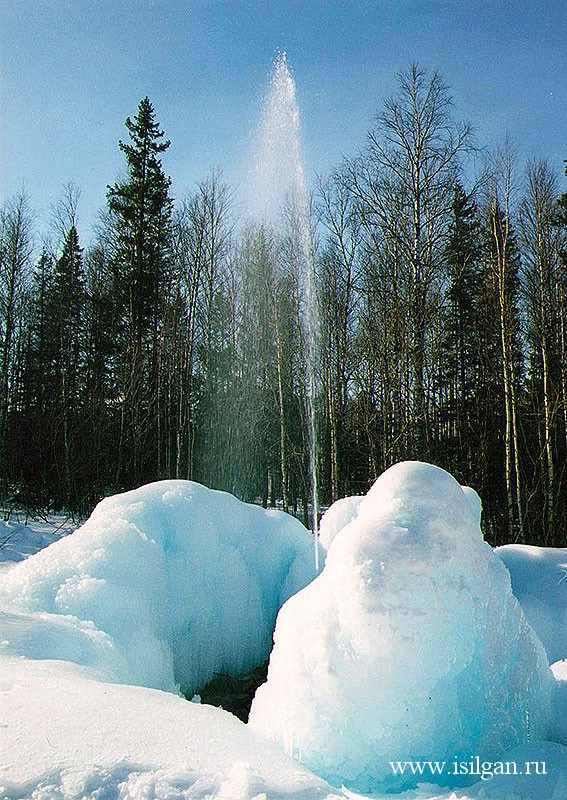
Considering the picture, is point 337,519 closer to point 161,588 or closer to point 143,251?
point 161,588

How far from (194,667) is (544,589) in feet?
10.7

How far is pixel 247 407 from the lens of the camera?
49.5ft

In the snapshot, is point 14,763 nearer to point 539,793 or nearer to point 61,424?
point 539,793

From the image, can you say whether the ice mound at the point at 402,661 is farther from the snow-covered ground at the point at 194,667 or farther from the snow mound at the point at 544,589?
the snow mound at the point at 544,589

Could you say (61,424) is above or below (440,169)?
below

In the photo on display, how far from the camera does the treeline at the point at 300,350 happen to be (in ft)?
35.3

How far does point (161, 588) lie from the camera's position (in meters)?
4.80

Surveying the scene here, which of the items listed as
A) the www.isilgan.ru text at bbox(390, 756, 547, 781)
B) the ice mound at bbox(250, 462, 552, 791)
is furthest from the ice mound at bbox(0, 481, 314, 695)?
the www.isilgan.ru text at bbox(390, 756, 547, 781)

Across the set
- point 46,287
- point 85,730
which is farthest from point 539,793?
point 46,287

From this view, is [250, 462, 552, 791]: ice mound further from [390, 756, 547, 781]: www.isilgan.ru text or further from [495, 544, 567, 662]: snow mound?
[495, 544, 567, 662]: snow mound

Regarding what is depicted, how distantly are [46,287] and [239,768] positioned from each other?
20.2 metres

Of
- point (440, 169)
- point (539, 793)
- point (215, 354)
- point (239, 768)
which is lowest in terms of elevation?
point (539, 793)

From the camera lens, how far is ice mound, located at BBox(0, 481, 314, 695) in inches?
151

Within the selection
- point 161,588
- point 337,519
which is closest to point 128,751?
point 161,588
